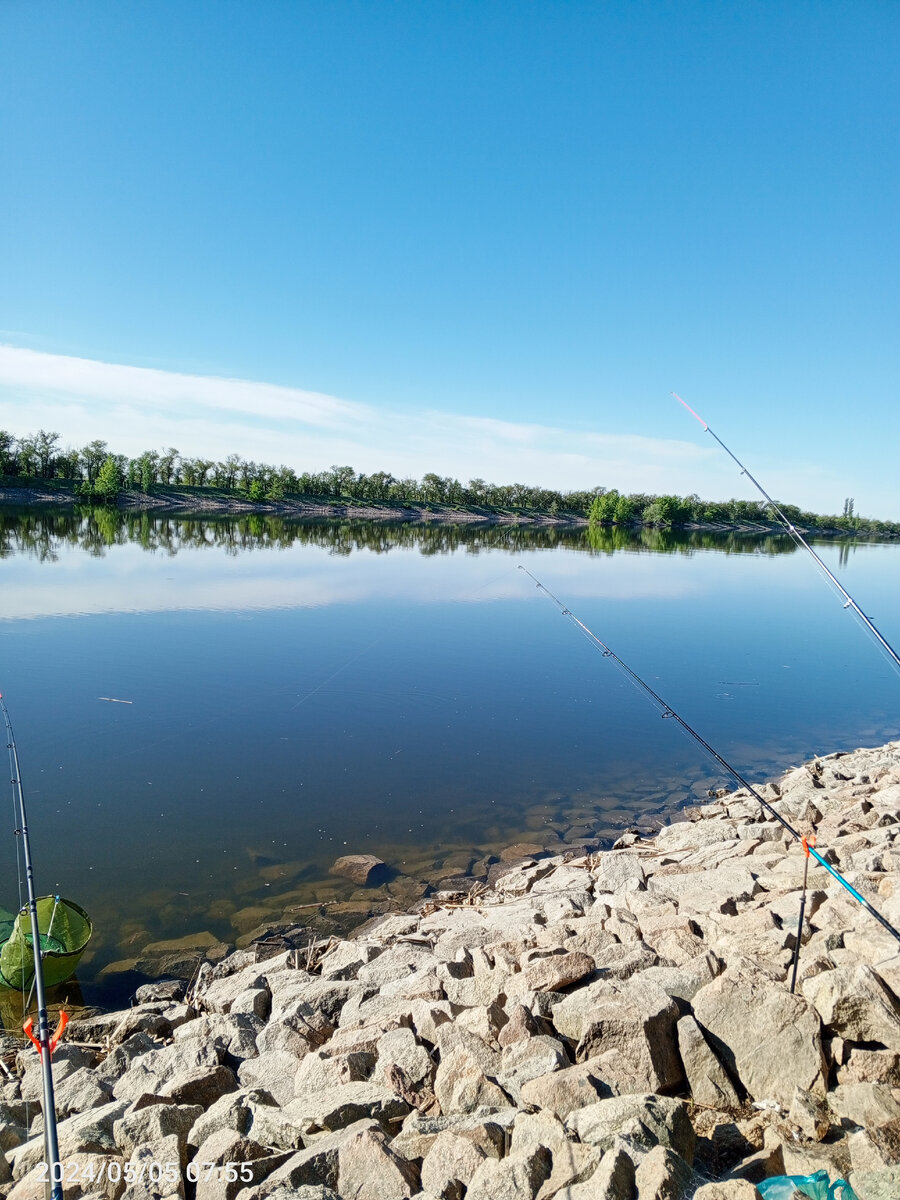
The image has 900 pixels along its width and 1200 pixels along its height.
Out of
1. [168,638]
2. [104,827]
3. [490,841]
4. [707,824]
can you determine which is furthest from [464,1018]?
[168,638]

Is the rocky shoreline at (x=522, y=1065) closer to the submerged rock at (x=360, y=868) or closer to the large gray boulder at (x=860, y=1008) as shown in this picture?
the large gray boulder at (x=860, y=1008)

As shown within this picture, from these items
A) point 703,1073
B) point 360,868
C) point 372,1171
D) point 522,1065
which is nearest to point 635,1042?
point 703,1073

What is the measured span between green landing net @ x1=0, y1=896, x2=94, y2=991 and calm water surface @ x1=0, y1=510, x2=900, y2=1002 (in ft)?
1.54

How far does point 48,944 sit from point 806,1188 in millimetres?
6469

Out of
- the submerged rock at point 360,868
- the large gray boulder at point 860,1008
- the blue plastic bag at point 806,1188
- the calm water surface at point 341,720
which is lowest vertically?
the submerged rock at point 360,868

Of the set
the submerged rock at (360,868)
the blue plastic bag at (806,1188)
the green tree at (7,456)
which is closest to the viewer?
the blue plastic bag at (806,1188)

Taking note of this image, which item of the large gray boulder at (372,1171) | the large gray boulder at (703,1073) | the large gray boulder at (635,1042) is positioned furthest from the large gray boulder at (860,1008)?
the large gray boulder at (372,1171)

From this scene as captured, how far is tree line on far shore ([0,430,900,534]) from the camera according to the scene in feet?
335

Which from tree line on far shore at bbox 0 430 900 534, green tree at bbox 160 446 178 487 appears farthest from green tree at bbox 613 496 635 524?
green tree at bbox 160 446 178 487

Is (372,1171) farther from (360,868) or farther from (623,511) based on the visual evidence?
(623,511)

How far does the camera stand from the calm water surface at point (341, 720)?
9.29 meters

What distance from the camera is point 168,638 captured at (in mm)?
20203

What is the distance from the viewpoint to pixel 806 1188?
3.04 meters

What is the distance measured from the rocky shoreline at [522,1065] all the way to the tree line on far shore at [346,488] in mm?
91235
